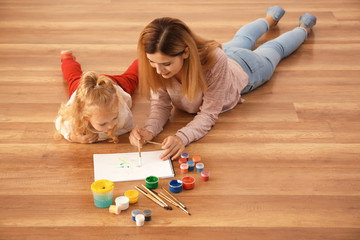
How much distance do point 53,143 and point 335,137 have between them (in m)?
1.34

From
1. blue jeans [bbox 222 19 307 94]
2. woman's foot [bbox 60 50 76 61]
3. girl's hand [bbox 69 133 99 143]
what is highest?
blue jeans [bbox 222 19 307 94]

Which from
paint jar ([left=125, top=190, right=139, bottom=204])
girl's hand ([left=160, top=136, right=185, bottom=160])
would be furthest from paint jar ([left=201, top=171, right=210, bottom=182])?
paint jar ([left=125, top=190, right=139, bottom=204])

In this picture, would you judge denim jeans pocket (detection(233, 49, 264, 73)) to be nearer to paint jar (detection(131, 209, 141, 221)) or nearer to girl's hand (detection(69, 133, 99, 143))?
girl's hand (detection(69, 133, 99, 143))

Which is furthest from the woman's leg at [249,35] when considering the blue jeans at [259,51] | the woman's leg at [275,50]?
the woman's leg at [275,50]

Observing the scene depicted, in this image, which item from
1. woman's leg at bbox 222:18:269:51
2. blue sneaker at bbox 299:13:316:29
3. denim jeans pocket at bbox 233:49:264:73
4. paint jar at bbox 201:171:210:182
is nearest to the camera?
paint jar at bbox 201:171:210:182

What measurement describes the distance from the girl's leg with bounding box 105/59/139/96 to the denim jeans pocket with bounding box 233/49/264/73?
0.58 metres

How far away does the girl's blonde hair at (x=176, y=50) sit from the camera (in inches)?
73.4

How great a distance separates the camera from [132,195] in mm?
1810

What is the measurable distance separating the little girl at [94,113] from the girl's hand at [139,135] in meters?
0.09

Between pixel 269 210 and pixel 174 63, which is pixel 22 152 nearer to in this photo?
pixel 174 63

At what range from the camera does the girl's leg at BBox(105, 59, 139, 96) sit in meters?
2.54

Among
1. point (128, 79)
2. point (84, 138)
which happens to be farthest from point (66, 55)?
point (84, 138)

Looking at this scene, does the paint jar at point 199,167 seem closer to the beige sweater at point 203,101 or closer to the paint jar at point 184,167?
Answer: the paint jar at point 184,167

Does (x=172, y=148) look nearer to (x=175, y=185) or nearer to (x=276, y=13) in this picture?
(x=175, y=185)
